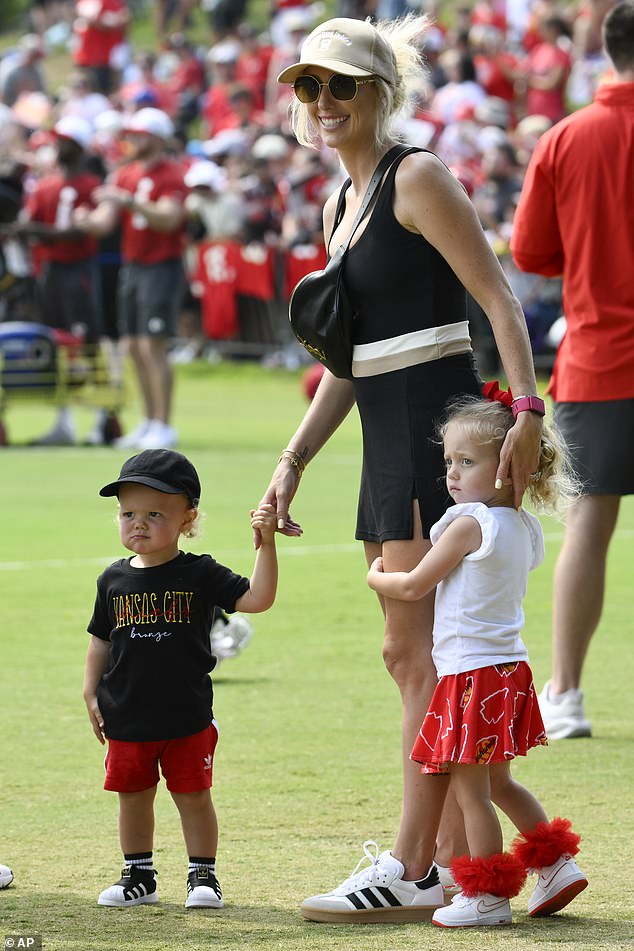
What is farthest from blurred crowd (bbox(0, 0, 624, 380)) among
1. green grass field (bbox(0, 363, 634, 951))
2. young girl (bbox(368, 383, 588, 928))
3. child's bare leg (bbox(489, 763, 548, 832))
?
child's bare leg (bbox(489, 763, 548, 832))

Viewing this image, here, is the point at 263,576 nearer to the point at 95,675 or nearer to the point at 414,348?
the point at 95,675

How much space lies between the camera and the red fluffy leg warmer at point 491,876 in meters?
4.31

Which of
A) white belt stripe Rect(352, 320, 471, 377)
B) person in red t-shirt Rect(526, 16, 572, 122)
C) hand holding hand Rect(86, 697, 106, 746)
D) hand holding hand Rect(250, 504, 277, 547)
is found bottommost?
hand holding hand Rect(86, 697, 106, 746)

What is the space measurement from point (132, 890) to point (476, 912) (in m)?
0.86

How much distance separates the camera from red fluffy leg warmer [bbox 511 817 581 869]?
14.5ft

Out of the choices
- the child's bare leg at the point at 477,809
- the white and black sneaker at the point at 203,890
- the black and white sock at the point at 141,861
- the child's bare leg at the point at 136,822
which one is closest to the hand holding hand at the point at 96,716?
A: the child's bare leg at the point at 136,822

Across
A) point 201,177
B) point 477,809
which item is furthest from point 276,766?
point 201,177

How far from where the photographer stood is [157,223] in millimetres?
16000

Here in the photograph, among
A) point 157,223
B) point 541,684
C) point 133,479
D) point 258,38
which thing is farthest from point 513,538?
point 258,38

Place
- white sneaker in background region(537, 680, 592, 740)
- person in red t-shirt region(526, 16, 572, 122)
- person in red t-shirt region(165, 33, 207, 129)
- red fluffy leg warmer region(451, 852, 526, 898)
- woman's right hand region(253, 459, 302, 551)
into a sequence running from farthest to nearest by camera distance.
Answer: person in red t-shirt region(165, 33, 207, 129), person in red t-shirt region(526, 16, 572, 122), white sneaker in background region(537, 680, 592, 740), woman's right hand region(253, 459, 302, 551), red fluffy leg warmer region(451, 852, 526, 898)

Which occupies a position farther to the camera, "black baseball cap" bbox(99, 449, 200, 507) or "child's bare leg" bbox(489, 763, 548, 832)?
"black baseball cap" bbox(99, 449, 200, 507)

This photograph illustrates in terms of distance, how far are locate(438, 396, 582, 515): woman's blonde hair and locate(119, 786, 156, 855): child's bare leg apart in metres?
1.20

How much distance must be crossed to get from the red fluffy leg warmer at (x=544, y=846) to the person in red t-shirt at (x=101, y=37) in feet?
97.6

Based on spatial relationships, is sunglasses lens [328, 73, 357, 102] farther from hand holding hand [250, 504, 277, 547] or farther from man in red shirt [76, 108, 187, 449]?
man in red shirt [76, 108, 187, 449]
